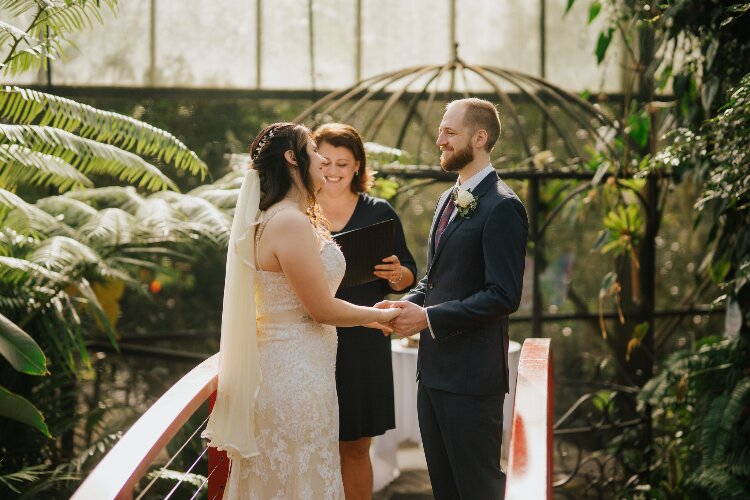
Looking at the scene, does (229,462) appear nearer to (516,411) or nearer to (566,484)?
(516,411)

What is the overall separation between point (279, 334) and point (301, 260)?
0.98 feet

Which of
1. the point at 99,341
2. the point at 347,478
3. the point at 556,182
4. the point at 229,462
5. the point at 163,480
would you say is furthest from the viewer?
the point at 556,182

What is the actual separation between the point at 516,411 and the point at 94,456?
2892 mm

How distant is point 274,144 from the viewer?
308 centimetres

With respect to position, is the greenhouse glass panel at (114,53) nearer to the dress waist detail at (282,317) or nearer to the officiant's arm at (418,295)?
the officiant's arm at (418,295)

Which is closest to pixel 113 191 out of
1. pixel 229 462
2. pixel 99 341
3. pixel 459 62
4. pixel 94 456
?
pixel 99 341

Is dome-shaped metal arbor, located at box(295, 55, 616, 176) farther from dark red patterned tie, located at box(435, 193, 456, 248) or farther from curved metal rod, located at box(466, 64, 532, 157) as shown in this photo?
dark red patterned tie, located at box(435, 193, 456, 248)

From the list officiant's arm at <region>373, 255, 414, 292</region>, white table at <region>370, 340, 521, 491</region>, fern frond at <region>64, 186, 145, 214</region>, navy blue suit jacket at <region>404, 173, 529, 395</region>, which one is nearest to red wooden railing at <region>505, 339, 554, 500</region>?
navy blue suit jacket at <region>404, 173, 529, 395</region>

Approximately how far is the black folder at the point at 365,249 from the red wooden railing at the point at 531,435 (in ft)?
2.49

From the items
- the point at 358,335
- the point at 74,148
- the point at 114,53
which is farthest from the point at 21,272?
the point at 114,53

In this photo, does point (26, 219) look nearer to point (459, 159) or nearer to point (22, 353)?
point (22, 353)

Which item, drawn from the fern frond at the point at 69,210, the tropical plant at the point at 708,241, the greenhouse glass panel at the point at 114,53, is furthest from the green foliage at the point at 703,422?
the greenhouse glass panel at the point at 114,53

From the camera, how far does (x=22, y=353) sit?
11.3 feet

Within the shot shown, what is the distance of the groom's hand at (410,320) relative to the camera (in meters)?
3.21
